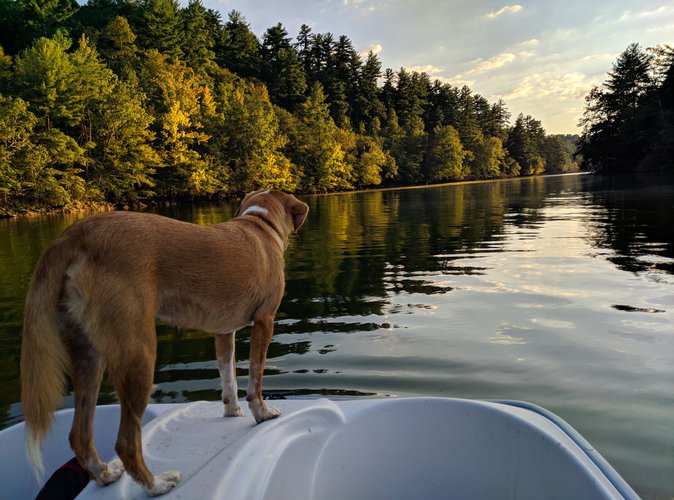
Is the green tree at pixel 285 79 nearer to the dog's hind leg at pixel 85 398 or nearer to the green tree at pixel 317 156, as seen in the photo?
the green tree at pixel 317 156

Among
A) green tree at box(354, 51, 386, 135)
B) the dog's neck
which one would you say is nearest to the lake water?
the dog's neck

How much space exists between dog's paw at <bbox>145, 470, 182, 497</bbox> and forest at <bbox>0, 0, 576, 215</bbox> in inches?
1307

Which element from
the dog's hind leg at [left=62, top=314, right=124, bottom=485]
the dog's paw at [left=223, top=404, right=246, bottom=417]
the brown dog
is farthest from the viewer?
the dog's paw at [left=223, top=404, right=246, bottom=417]

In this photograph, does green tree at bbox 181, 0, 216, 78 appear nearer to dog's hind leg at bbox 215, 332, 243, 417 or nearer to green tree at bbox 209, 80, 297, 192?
green tree at bbox 209, 80, 297, 192

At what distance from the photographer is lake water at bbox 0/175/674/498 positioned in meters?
3.95

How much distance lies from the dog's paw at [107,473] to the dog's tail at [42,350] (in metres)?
0.22

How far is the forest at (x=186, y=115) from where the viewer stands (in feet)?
109

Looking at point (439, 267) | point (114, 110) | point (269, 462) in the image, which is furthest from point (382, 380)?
point (114, 110)

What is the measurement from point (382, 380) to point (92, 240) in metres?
3.29

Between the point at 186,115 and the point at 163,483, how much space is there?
156 feet

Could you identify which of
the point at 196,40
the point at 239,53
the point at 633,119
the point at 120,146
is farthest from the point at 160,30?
the point at 633,119

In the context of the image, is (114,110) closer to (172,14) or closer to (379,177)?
(172,14)

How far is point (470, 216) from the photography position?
71.1 feet

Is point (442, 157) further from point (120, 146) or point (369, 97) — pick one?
point (120, 146)
